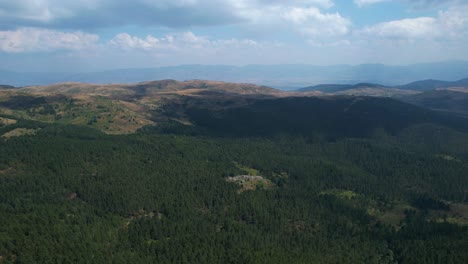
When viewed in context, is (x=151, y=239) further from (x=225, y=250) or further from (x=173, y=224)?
(x=225, y=250)

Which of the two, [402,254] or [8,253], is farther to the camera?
[402,254]

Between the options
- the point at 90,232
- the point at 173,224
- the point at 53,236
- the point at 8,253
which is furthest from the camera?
the point at 173,224

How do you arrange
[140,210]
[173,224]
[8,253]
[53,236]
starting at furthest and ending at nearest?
[140,210], [173,224], [53,236], [8,253]

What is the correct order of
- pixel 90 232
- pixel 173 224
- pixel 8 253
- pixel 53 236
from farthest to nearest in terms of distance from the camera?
1. pixel 173 224
2. pixel 90 232
3. pixel 53 236
4. pixel 8 253

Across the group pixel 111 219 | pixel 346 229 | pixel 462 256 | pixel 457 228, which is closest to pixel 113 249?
pixel 111 219

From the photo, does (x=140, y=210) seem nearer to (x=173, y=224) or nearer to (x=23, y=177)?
(x=173, y=224)

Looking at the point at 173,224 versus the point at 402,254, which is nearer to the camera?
the point at 402,254

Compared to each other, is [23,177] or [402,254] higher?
[23,177]

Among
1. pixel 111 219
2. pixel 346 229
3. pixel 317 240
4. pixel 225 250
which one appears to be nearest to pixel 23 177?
pixel 111 219

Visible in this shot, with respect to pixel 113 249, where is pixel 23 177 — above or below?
above
